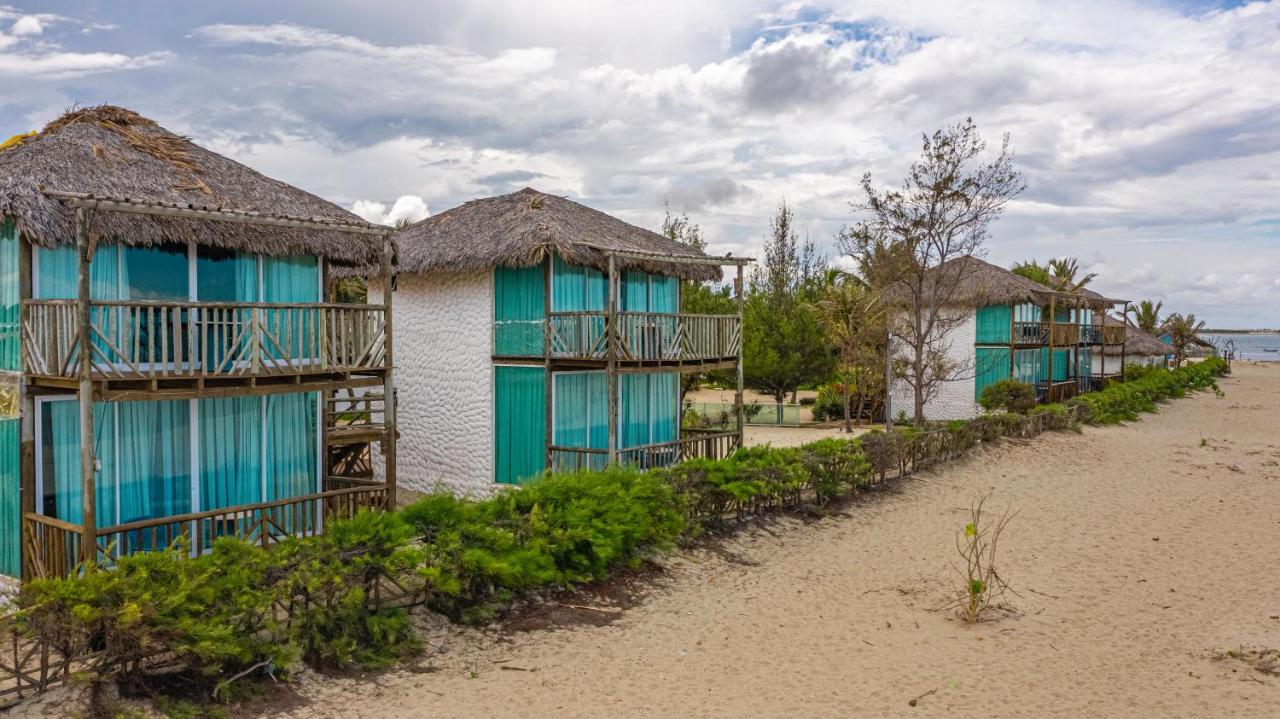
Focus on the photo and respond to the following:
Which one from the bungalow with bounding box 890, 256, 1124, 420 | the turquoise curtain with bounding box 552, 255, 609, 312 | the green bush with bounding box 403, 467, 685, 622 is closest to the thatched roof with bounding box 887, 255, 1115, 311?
the bungalow with bounding box 890, 256, 1124, 420

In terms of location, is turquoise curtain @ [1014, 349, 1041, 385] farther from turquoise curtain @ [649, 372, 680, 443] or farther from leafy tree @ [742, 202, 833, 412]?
turquoise curtain @ [649, 372, 680, 443]

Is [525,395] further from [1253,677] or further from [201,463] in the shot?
[1253,677]

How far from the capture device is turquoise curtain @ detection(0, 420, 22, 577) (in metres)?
10.8

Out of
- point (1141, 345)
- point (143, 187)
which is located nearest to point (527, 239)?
point (143, 187)

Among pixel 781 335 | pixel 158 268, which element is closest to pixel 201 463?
pixel 158 268

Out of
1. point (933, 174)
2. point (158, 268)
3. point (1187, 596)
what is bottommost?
point (1187, 596)

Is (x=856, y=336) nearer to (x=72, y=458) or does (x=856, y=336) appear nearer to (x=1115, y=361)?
(x=72, y=458)

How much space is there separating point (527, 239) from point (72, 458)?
25.8 ft

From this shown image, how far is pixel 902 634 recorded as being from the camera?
Answer: 10.0m

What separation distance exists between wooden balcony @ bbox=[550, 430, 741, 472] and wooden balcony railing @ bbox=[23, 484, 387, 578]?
3.92 metres

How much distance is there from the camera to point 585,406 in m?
17.5

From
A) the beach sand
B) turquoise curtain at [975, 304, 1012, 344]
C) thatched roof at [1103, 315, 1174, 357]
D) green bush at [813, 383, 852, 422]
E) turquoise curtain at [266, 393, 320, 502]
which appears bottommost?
the beach sand

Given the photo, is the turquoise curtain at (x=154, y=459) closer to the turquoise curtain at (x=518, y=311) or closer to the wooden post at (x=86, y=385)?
the wooden post at (x=86, y=385)

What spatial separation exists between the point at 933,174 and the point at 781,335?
36.0 ft
